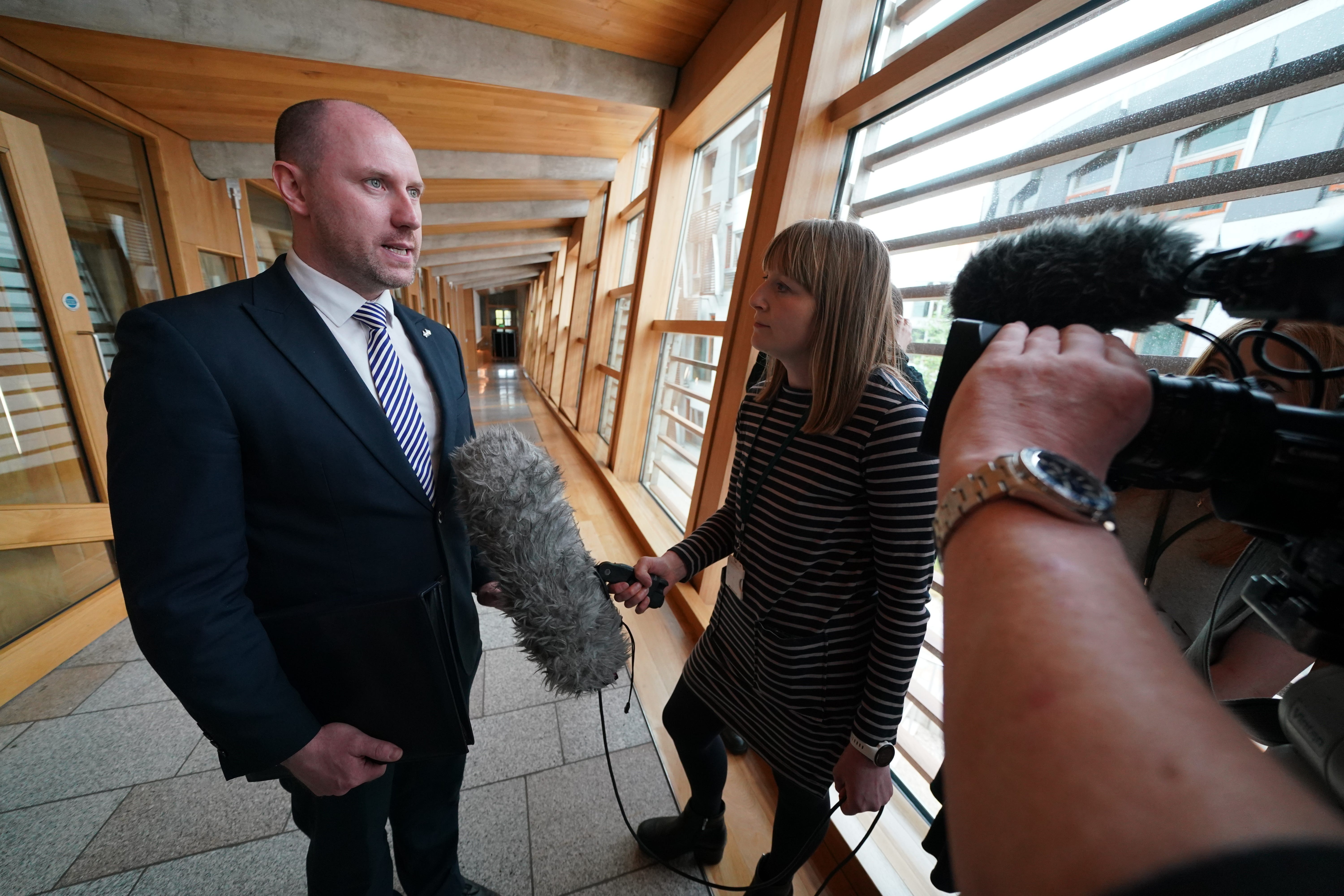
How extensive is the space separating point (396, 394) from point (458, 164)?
473cm

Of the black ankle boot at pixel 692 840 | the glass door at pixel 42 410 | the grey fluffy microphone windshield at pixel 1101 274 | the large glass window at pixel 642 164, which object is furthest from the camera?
the large glass window at pixel 642 164

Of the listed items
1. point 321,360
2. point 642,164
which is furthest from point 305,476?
point 642,164

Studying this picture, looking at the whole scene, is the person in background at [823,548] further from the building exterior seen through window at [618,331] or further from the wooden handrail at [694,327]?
the building exterior seen through window at [618,331]

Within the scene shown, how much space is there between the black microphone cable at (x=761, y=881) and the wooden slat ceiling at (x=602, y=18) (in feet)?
10.7

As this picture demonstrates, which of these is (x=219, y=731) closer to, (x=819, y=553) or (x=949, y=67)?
(x=819, y=553)

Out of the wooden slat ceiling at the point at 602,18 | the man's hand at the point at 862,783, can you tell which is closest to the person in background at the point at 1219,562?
the man's hand at the point at 862,783

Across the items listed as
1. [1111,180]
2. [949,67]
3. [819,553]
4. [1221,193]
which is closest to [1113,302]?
[819,553]

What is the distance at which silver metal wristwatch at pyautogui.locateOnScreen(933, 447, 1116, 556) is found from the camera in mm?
381

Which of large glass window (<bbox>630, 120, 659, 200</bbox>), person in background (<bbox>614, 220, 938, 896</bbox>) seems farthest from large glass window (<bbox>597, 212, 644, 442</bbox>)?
person in background (<bbox>614, 220, 938, 896</bbox>)

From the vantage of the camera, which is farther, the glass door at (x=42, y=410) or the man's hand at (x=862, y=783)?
the glass door at (x=42, y=410)

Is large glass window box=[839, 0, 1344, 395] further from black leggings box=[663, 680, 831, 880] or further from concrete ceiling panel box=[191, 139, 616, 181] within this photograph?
concrete ceiling panel box=[191, 139, 616, 181]

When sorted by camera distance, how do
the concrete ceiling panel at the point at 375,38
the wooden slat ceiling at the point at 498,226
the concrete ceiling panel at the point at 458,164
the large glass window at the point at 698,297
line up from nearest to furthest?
the concrete ceiling panel at the point at 375,38, the large glass window at the point at 698,297, the concrete ceiling panel at the point at 458,164, the wooden slat ceiling at the point at 498,226

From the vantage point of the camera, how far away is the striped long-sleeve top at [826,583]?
3.31 feet

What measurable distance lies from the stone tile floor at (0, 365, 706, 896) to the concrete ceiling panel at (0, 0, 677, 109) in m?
3.15
